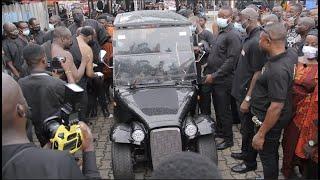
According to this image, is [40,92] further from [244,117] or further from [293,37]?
[293,37]

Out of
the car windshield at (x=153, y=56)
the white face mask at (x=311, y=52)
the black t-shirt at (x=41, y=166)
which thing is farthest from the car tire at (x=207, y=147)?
the black t-shirt at (x=41, y=166)

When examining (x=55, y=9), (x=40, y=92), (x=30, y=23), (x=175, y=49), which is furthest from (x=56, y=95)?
(x=55, y=9)

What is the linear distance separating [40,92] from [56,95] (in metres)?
0.15

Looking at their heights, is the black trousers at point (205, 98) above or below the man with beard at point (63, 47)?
below

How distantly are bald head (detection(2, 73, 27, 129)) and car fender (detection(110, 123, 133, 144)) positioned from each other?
6.47 ft

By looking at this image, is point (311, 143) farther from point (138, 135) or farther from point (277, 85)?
point (138, 135)

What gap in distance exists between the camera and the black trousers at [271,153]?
416 cm

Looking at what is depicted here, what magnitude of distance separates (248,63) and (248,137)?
886mm

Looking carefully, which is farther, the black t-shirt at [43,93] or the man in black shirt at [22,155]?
the black t-shirt at [43,93]

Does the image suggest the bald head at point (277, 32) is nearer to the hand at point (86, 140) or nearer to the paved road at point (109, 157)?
the paved road at point (109, 157)

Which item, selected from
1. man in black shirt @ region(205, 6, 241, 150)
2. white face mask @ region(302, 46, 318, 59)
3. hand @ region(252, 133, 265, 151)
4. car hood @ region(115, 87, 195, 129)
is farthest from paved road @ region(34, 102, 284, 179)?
white face mask @ region(302, 46, 318, 59)

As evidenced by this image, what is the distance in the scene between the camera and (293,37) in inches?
311

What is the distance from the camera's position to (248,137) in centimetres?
509

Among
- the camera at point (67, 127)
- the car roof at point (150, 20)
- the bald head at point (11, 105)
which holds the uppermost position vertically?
the car roof at point (150, 20)
